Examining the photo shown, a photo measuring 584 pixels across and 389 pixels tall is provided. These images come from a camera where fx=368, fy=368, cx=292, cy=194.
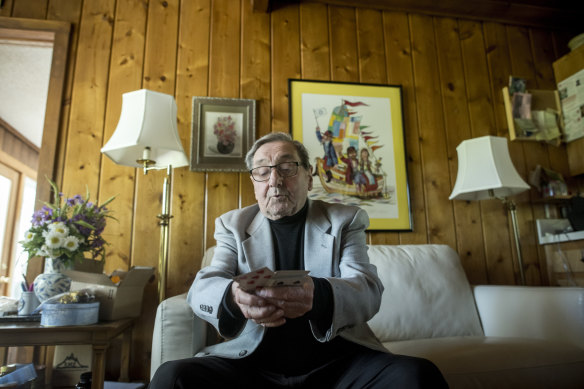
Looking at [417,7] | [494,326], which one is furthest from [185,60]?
[494,326]

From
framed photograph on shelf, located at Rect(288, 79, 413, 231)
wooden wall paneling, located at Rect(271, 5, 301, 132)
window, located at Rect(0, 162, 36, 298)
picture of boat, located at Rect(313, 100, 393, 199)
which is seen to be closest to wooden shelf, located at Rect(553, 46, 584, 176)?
framed photograph on shelf, located at Rect(288, 79, 413, 231)

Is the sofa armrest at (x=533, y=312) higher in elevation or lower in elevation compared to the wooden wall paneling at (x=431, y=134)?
lower

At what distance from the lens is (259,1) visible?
2.25 metres

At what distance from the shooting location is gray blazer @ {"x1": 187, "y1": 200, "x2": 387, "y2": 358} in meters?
1.00

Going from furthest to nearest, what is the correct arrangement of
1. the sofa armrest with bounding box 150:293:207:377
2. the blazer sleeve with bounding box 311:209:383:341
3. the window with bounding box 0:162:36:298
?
the window with bounding box 0:162:36:298 < the sofa armrest with bounding box 150:293:207:377 < the blazer sleeve with bounding box 311:209:383:341

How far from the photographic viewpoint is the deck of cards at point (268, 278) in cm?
85

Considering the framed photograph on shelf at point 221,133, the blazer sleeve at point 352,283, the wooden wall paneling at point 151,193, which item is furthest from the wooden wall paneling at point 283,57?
the blazer sleeve at point 352,283

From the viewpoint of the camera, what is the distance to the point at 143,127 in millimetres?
1684

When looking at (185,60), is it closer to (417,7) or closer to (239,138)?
(239,138)

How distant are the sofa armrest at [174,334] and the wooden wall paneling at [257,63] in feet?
4.08

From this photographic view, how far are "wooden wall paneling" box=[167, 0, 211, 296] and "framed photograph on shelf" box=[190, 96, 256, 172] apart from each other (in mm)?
55

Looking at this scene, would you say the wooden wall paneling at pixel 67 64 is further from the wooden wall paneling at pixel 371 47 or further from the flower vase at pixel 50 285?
the wooden wall paneling at pixel 371 47

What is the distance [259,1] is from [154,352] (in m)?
2.01

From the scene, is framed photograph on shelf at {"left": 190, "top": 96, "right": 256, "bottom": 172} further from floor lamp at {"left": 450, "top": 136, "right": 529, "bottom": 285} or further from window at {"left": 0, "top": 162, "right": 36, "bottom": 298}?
window at {"left": 0, "top": 162, "right": 36, "bottom": 298}
